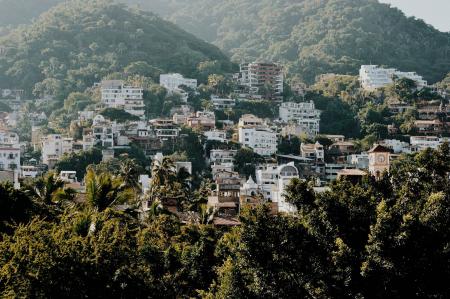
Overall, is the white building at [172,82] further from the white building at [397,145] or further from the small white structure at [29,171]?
the small white structure at [29,171]

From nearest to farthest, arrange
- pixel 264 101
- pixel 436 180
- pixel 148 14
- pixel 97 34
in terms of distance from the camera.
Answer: pixel 436 180 → pixel 264 101 → pixel 97 34 → pixel 148 14

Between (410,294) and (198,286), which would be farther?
Answer: (198,286)

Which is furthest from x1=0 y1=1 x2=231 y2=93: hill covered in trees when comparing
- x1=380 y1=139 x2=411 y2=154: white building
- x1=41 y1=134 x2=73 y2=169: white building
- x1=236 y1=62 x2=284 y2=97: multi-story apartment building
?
x1=380 y1=139 x2=411 y2=154: white building

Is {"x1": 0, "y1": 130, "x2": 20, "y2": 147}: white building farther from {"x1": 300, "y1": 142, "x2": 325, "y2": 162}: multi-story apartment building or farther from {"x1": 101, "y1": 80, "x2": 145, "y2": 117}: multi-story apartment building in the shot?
{"x1": 300, "y1": 142, "x2": 325, "y2": 162}: multi-story apartment building

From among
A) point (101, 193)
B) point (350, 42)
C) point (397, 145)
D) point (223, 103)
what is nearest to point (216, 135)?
point (223, 103)

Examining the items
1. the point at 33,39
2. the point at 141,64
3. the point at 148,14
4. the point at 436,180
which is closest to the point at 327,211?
the point at 436,180

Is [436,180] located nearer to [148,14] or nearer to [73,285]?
[73,285]

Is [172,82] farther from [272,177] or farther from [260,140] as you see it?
[272,177]
